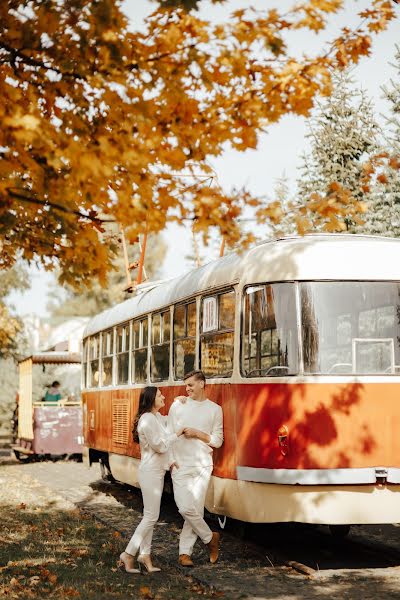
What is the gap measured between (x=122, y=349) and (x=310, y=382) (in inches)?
268

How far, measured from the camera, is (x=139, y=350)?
14320 millimetres

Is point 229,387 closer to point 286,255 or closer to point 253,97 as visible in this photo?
point 286,255

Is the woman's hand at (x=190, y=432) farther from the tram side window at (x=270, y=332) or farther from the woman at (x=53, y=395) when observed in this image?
the woman at (x=53, y=395)

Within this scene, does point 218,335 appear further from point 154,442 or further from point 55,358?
point 55,358

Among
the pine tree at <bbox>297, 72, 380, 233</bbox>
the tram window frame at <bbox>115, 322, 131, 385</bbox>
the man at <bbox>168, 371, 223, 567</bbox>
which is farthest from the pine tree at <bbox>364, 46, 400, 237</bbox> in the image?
the man at <bbox>168, 371, 223, 567</bbox>

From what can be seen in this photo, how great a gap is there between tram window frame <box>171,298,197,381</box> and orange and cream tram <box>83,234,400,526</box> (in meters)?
0.91

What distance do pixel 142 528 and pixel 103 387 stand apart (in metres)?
8.07

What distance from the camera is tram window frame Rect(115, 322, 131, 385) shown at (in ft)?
49.8

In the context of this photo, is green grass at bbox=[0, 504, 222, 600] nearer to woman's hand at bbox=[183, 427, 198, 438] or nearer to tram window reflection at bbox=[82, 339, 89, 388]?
woman's hand at bbox=[183, 427, 198, 438]

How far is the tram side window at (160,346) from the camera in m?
12.7

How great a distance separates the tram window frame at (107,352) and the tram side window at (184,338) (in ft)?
14.0

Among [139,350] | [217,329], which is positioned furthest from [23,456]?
[217,329]

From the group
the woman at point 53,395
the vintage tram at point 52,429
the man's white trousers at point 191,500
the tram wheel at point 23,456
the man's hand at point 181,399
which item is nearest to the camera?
the man's white trousers at point 191,500

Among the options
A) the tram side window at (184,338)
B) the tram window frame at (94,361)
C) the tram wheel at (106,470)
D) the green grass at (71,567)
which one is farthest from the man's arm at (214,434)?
the tram window frame at (94,361)
